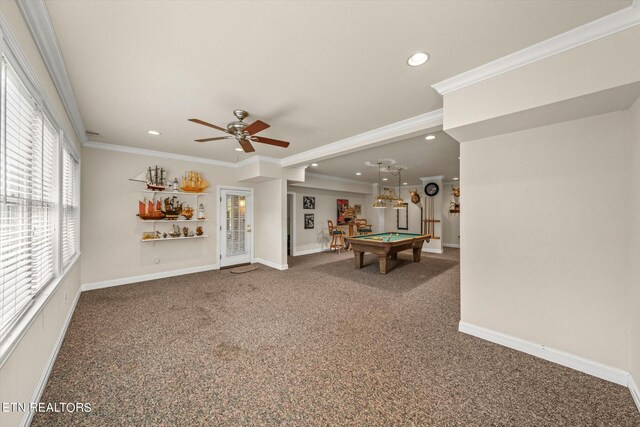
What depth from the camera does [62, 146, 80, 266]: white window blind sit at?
9.67ft

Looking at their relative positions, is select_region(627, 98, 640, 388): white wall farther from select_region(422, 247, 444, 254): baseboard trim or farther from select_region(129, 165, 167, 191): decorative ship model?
select_region(422, 247, 444, 254): baseboard trim

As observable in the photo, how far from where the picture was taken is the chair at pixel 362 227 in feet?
28.9

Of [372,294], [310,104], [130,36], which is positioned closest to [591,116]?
[310,104]

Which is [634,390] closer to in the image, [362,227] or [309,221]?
[309,221]

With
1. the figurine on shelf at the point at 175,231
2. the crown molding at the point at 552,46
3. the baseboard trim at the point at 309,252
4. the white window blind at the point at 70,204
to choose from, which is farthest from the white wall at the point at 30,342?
the baseboard trim at the point at 309,252

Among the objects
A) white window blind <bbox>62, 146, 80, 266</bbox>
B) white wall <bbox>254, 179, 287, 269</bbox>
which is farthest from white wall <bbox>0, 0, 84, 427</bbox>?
white wall <bbox>254, 179, 287, 269</bbox>

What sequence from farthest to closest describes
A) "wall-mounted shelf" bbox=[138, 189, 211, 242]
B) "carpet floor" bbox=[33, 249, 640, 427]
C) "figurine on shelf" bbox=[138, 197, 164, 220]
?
"wall-mounted shelf" bbox=[138, 189, 211, 242]
"figurine on shelf" bbox=[138, 197, 164, 220]
"carpet floor" bbox=[33, 249, 640, 427]

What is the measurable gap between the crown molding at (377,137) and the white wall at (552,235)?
580 millimetres

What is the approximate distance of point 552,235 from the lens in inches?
85.7

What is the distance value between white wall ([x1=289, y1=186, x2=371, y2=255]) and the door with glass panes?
1908 mm

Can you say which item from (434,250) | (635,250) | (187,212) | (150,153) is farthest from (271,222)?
(434,250)

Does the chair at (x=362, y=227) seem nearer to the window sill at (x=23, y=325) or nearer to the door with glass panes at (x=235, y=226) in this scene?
the door with glass panes at (x=235, y=226)

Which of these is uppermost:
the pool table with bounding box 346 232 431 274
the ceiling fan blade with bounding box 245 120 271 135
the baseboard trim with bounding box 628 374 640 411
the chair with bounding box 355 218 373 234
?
the ceiling fan blade with bounding box 245 120 271 135

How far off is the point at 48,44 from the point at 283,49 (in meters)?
1.72
